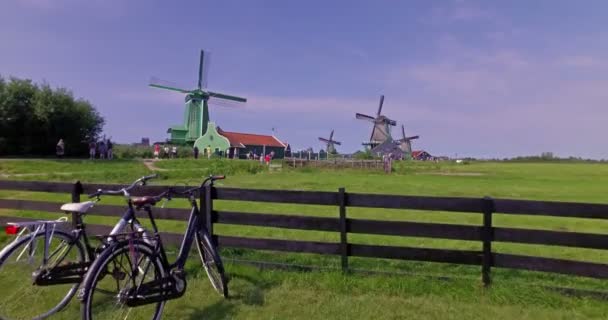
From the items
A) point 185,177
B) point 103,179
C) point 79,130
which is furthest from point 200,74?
point 103,179

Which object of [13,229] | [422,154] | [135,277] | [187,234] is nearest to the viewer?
[135,277]

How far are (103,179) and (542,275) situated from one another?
64.4 ft

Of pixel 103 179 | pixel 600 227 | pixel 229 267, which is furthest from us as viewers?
pixel 103 179

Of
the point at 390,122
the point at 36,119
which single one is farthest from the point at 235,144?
the point at 36,119

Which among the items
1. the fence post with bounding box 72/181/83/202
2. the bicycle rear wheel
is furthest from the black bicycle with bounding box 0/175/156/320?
the fence post with bounding box 72/181/83/202

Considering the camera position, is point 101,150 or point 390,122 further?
point 390,122

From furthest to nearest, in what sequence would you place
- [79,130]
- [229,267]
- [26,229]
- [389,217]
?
[79,130] → [389,217] → [229,267] → [26,229]

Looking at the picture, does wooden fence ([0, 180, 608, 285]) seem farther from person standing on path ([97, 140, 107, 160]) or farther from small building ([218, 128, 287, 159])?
small building ([218, 128, 287, 159])

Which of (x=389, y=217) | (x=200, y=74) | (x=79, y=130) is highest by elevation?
(x=200, y=74)

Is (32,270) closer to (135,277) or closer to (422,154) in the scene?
(135,277)

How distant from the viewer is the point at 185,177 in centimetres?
2583

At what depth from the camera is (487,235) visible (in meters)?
4.77

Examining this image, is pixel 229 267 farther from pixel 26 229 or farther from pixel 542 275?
pixel 542 275

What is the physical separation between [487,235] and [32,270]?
15.6 ft
